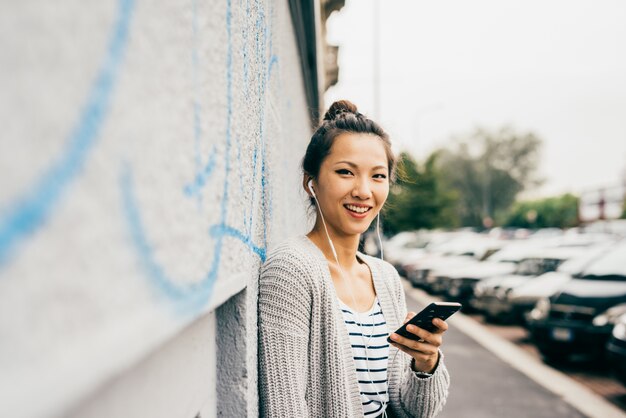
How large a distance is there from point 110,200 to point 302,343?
1155 millimetres

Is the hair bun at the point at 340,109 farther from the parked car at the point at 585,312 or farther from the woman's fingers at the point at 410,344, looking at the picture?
the parked car at the point at 585,312

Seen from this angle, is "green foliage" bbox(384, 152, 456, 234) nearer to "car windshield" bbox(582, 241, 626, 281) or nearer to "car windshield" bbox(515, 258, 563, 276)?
"car windshield" bbox(515, 258, 563, 276)

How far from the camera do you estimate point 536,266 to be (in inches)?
400

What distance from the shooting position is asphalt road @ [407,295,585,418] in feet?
17.7

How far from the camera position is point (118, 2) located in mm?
540

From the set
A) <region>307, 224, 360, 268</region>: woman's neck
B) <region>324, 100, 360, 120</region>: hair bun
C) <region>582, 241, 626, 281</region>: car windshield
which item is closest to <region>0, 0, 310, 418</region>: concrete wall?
<region>307, 224, 360, 268</region>: woman's neck

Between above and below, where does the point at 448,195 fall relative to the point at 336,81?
below

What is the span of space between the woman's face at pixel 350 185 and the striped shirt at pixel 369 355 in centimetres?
32

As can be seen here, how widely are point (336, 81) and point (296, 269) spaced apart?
34.0 ft

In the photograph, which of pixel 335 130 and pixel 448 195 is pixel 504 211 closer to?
pixel 448 195

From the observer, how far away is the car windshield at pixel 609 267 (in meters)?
6.63

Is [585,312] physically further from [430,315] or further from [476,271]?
[476,271]

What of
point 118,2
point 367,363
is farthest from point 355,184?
point 118,2

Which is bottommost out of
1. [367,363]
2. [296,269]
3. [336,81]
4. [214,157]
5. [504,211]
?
[504,211]
